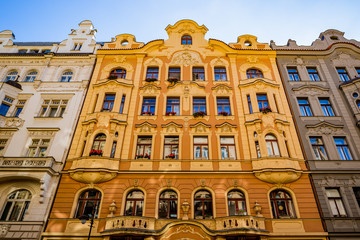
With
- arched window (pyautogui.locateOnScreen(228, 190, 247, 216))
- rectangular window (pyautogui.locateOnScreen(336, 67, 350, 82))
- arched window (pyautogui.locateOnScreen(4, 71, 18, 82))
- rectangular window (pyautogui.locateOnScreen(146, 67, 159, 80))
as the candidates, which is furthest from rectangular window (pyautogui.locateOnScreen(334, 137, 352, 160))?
arched window (pyautogui.locateOnScreen(4, 71, 18, 82))

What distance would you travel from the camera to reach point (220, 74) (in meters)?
22.6

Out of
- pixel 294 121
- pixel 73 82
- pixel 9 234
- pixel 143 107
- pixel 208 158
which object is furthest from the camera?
pixel 73 82

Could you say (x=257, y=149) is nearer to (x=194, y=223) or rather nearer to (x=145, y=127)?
(x=194, y=223)

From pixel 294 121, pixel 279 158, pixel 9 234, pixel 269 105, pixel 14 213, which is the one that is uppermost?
pixel 269 105

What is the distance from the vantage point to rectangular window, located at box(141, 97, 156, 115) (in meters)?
19.7

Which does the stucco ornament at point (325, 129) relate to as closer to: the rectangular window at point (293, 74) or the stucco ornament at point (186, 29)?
the rectangular window at point (293, 74)

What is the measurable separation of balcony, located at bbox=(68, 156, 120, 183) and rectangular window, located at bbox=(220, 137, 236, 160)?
8227 mm

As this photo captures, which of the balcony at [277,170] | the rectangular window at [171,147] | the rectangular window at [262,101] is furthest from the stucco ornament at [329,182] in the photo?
the rectangular window at [171,147]

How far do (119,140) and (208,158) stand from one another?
282 inches

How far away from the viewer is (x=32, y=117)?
1938cm

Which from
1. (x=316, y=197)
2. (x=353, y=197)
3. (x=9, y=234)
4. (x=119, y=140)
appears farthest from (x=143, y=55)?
(x=353, y=197)

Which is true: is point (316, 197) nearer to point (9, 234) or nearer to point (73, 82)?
point (9, 234)

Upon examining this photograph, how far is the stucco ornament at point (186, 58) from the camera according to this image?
23.1m

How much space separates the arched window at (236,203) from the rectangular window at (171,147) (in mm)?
4912
